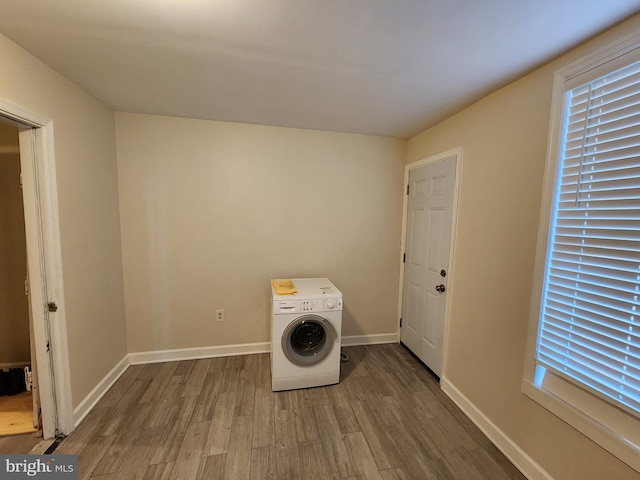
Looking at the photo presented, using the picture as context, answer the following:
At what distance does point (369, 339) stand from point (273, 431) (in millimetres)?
1584

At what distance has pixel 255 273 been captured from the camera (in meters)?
2.77

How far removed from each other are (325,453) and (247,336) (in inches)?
57.3

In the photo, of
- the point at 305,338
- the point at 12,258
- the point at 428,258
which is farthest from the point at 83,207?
the point at 428,258

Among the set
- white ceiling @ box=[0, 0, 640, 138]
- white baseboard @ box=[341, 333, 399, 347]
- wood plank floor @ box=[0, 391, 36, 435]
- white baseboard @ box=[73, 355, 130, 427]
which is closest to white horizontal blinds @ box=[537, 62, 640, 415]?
white ceiling @ box=[0, 0, 640, 138]

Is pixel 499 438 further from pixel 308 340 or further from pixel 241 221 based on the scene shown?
pixel 241 221

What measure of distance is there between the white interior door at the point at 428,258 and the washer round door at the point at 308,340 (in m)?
1.00

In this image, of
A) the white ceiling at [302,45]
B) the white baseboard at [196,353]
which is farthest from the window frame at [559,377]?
the white baseboard at [196,353]

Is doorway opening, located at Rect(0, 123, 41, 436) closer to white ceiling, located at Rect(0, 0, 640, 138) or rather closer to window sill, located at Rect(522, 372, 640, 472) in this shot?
white ceiling, located at Rect(0, 0, 640, 138)

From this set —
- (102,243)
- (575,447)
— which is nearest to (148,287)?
(102,243)

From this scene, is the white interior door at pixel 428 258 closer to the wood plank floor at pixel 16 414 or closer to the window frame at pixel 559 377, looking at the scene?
the window frame at pixel 559 377

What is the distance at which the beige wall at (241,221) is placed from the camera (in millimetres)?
2484

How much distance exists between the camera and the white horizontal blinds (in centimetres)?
112

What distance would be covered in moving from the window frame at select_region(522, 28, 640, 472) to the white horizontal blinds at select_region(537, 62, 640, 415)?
4 centimetres

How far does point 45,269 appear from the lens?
1.63 m
